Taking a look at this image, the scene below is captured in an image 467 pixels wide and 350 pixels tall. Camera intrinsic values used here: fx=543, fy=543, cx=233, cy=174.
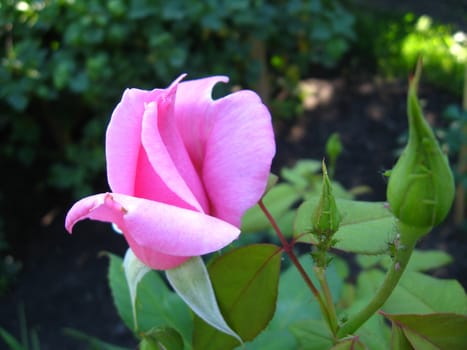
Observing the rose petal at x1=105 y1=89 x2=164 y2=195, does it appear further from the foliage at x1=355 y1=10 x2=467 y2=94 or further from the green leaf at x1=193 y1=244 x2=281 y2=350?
the foliage at x1=355 y1=10 x2=467 y2=94

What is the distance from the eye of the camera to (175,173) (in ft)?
1.08

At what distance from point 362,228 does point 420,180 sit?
134mm

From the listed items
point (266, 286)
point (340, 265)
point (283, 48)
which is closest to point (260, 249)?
point (266, 286)

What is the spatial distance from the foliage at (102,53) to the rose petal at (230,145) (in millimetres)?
1468

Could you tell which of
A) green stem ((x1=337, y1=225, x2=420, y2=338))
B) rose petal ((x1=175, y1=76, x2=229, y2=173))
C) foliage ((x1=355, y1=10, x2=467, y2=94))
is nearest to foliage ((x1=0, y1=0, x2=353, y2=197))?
foliage ((x1=355, y1=10, x2=467, y2=94))

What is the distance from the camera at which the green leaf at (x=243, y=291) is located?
1.29 ft

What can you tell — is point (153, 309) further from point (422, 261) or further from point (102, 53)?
point (102, 53)

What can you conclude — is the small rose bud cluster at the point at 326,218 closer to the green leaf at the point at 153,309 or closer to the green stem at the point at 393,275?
the green stem at the point at 393,275

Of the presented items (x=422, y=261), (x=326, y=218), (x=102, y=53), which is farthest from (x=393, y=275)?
(x=102, y=53)

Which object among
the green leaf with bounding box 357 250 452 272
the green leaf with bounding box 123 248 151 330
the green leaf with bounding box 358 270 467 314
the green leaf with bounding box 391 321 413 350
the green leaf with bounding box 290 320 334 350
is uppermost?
the green leaf with bounding box 123 248 151 330

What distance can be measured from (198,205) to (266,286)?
4.3 inches

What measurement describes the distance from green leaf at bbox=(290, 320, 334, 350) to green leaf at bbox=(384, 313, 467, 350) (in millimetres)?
77

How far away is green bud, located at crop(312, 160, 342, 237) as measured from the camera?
1.06 ft

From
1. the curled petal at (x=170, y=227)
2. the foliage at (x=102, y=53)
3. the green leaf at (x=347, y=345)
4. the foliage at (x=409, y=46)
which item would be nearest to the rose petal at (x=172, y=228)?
the curled petal at (x=170, y=227)
